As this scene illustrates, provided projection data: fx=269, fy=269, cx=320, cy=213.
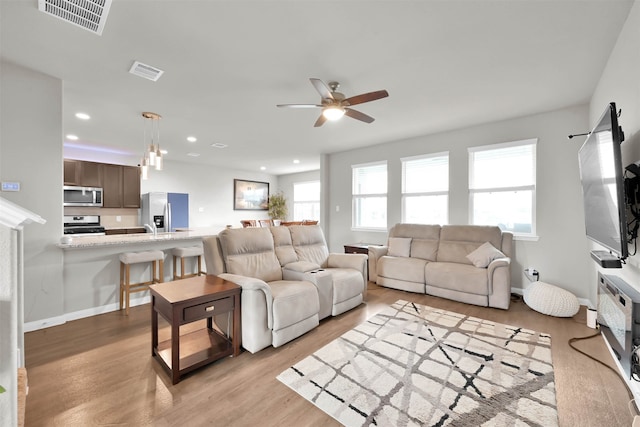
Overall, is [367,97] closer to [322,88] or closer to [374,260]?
[322,88]

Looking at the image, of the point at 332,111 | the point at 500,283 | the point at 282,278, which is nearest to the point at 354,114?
the point at 332,111

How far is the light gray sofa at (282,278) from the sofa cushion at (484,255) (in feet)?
5.21

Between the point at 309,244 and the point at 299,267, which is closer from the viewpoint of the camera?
the point at 299,267

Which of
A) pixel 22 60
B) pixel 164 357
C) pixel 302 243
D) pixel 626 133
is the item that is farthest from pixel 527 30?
pixel 22 60

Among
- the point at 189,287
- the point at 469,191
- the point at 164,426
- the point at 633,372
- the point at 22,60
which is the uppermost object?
the point at 22,60

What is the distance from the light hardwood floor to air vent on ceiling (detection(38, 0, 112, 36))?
2638 mm

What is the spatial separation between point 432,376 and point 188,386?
1.79 m

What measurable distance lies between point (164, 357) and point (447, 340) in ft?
8.24

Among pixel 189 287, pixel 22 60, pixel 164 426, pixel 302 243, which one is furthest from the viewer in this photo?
pixel 302 243

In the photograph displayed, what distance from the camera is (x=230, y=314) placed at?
7.90 ft

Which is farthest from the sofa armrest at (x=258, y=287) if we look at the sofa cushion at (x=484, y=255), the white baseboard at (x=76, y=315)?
the sofa cushion at (x=484, y=255)

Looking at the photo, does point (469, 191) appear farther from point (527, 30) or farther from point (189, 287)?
point (189, 287)

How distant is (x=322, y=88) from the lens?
2.52m

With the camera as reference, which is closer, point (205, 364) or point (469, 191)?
point (205, 364)
